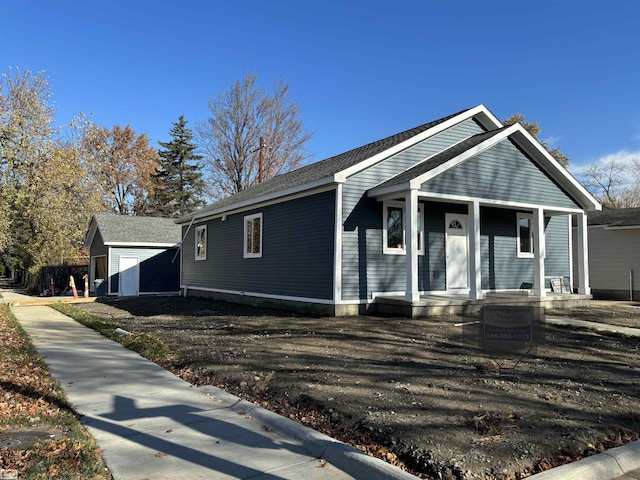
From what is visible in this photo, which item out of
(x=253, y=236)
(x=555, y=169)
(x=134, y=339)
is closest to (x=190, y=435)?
(x=134, y=339)

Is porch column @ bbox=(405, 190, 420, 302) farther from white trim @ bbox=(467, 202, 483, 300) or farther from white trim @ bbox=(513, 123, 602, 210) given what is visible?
white trim @ bbox=(513, 123, 602, 210)

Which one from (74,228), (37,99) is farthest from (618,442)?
(74,228)

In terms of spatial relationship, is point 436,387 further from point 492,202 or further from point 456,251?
point 456,251

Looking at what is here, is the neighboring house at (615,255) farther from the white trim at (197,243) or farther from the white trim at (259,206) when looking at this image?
the white trim at (197,243)

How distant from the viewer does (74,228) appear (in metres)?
27.3

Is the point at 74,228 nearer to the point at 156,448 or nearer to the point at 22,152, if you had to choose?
the point at 22,152

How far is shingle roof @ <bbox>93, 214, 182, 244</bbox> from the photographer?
77.3 ft

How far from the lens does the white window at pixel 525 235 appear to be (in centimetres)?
1479

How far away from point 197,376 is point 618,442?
4802 millimetres

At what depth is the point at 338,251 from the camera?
1107 centimetres

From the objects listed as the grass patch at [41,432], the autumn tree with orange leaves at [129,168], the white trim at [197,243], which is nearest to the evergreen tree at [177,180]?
the autumn tree with orange leaves at [129,168]

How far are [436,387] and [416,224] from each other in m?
5.94

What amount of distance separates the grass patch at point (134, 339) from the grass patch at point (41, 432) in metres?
1.56

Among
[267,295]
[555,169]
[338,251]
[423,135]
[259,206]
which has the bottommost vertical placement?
[267,295]
